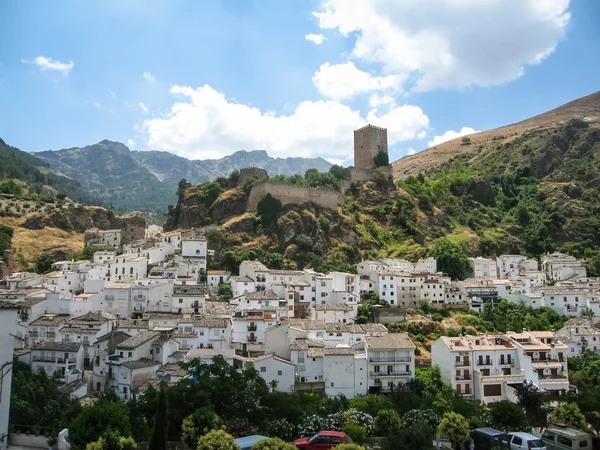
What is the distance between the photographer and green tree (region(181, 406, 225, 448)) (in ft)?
75.6

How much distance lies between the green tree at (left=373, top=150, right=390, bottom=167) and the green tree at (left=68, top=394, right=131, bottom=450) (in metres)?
69.4

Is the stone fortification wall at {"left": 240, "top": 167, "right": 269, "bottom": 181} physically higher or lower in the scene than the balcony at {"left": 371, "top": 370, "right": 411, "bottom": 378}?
higher

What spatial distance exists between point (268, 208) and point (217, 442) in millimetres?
48491

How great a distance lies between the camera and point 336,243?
67812 mm

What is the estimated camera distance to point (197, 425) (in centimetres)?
2380

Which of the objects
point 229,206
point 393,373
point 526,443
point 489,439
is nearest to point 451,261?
point 229,206

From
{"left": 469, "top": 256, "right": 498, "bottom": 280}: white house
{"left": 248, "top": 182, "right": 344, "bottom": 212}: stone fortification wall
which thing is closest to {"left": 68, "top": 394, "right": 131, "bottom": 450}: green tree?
{"left": 248, "top": 182, "right": 344, "bottom": 212}: stone fortification wall

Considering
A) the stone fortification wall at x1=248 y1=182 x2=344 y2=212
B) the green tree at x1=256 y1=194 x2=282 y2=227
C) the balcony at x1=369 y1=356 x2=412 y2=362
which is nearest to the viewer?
the balcony at x1=369 y1=356 x2=412 y2=362

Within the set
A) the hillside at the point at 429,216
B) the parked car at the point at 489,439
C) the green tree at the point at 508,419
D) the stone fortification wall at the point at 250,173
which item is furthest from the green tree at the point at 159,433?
the stone fortification wall at the point at 250,173

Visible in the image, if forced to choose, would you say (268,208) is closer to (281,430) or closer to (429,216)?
(429,216)

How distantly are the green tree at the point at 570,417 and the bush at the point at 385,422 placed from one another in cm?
790

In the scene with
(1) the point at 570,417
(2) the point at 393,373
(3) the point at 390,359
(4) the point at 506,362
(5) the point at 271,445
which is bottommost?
(1) the point at 570,417

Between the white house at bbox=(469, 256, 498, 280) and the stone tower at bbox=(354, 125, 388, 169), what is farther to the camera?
the stone tower at bbox=(354, 125, 388, 169)

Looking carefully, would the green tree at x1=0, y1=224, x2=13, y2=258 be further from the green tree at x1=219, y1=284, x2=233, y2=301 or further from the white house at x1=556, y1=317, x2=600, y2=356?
the white house at x1=556, y1=317, x2=600, y2=356
